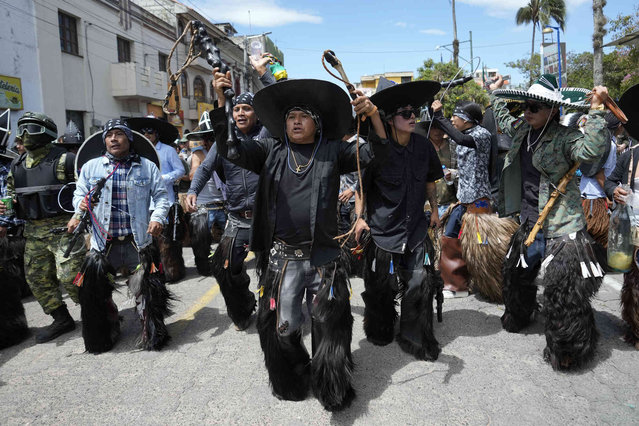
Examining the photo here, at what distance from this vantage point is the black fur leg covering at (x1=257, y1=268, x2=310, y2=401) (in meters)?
3.23

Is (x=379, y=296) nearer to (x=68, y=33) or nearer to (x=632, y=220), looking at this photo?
(x=632, y=220)

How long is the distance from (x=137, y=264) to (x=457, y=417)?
311 centimetres

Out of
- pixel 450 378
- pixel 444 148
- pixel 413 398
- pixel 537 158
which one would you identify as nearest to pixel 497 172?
pixel 444 148

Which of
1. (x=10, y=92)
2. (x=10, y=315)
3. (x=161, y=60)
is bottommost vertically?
(x=10, y=315)

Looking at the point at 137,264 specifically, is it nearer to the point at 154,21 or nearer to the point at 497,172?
the point at 497,172

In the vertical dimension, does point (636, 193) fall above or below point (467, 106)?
below

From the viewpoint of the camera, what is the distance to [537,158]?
3.87 metres

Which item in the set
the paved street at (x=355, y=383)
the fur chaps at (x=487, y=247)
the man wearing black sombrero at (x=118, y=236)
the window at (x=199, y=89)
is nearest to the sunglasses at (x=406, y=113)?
the fur chaps at (x=487, y=247)

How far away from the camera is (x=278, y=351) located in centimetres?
323

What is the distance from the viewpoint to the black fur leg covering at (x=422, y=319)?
12.8ft

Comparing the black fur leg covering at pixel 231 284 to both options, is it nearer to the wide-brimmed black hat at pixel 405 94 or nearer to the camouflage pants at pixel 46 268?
the camouflage pants at pixel 46 268

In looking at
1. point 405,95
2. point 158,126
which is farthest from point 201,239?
point 405,95

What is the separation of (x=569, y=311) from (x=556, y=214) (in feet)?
2.53

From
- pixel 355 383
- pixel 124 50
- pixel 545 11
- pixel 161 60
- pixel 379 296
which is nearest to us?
pixel 355 383
